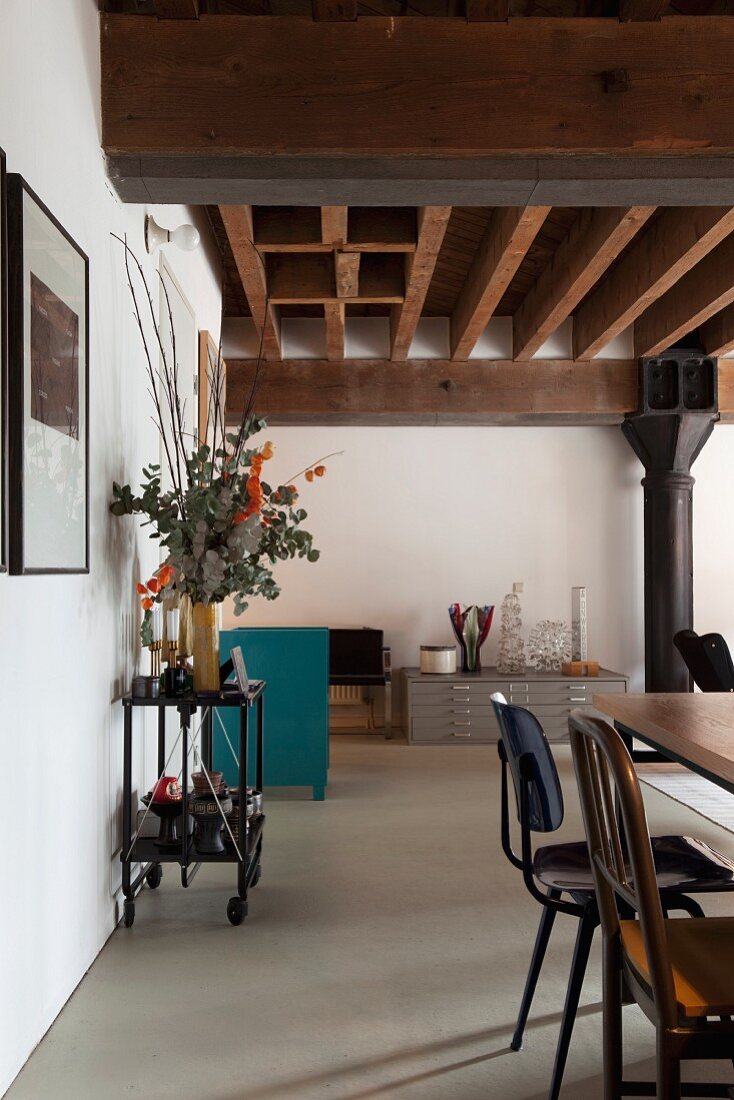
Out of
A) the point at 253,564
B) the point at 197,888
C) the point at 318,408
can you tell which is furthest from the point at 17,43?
the point at 318,408

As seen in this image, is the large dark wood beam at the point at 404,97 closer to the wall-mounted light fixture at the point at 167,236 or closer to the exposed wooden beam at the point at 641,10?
the exposed wooden beam at the point at 641,10

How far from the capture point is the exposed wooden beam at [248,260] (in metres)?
4.71

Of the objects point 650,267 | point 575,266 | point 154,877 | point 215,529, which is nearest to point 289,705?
point 154,877

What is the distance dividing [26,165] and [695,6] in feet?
8.24

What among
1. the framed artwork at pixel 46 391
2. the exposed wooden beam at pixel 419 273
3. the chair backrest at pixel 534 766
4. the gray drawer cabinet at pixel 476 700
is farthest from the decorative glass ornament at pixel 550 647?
the chair backrest at pixel 534 766

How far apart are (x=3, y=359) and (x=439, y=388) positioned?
18.4ft

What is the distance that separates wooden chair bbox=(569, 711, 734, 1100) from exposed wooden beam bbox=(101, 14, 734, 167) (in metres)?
2.39

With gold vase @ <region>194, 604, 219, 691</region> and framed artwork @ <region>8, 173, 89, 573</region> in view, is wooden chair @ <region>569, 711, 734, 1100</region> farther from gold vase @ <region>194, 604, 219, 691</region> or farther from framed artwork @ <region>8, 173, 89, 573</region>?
gold vase @ <region>194, 604, 219, 691</region>

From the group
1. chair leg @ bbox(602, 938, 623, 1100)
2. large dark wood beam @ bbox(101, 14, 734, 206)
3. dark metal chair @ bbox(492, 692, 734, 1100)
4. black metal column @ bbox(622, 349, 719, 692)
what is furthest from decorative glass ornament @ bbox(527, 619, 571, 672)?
chair leg @ bbox(602, 938, 623, 1100)

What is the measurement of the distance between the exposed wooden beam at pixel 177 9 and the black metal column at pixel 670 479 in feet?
16.6

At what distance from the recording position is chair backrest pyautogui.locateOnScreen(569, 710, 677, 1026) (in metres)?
1.51

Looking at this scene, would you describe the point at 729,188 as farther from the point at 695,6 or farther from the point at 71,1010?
the point at 71,1010

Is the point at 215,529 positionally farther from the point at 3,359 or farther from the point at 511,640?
the point at 511,640

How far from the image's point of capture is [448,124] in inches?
136
